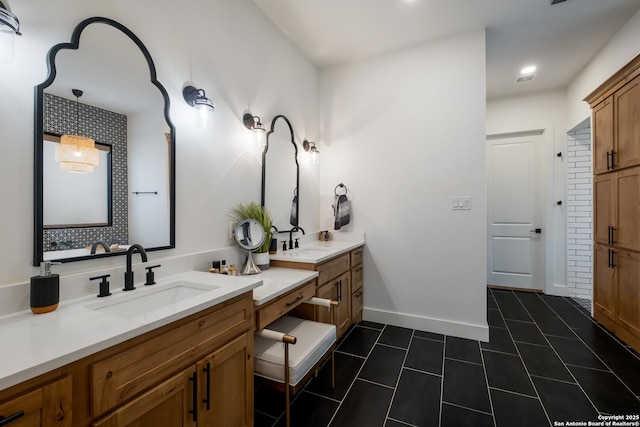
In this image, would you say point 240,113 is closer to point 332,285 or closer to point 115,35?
point 115,35

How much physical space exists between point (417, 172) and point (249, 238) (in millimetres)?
1860

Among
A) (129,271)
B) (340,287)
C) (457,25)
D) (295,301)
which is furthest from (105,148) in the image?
(457,25)

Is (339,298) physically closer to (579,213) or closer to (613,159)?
(613,159)

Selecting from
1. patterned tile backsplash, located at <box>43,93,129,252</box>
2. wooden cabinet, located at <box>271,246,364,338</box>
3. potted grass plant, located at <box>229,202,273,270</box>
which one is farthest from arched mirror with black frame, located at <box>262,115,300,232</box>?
patterned tile backsplash, located at <box>43,93,129,252</box>

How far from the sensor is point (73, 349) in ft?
2.52

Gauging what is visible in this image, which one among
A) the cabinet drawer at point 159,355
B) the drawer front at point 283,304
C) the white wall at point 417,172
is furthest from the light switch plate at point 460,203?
the cabinet drawer at point 159,355

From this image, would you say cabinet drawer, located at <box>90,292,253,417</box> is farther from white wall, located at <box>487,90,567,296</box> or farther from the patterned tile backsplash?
white wall, located at <box>487,90,567,296</box>

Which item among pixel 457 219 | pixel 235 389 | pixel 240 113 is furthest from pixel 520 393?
pixel 240 113

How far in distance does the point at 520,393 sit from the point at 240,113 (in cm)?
280

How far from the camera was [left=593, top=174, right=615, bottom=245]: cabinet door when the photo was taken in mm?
2740

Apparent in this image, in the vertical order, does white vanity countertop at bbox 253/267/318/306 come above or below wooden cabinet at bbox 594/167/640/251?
below

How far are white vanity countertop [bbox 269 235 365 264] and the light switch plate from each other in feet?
3.26

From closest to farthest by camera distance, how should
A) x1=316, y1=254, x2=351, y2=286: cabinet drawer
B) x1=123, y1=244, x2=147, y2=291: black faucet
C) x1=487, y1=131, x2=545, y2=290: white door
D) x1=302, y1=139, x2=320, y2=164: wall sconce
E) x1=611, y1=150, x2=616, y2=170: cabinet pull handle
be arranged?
x1=123, y1=244, x2=147, y2=291: black faucet → x1=316, y1=254, x2=351, y2=286: cabinet drawer → x1=611, y1=150, x2=616, y2=170: cabinet pull handle → x1=302, y1=139, x2=320, y2=164: wall sconce → x1=487, y1=131, x2=545, y2=290: white door

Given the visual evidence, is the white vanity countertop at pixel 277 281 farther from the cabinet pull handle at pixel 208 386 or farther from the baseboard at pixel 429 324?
the baseboard at pixel 429 324
